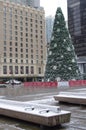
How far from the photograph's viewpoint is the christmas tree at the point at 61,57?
49.8m

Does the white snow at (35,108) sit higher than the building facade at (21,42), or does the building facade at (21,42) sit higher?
the building facade at (21,42)

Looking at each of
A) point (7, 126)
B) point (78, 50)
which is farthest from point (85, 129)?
point (78, 50)

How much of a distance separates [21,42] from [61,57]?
247 feet

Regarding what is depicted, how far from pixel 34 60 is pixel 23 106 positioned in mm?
117006

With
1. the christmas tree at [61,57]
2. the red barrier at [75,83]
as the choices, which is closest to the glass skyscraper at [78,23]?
the christmas tree at [61,57]

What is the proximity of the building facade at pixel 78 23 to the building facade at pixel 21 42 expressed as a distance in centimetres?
1715

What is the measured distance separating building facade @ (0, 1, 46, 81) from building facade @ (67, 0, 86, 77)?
675 inches

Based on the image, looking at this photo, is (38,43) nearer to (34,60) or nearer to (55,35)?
(34,60)

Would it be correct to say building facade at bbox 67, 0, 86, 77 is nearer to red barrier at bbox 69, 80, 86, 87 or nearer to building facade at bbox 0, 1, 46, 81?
building facade at bbox 0, 1, 46, 81

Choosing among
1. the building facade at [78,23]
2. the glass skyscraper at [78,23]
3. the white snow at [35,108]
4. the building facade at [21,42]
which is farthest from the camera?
the glass skyscraper at [78,23]

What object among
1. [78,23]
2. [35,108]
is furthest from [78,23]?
[35,108]

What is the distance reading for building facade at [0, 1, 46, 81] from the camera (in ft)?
388

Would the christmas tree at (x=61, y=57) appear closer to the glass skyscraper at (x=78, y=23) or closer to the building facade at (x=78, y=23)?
the building facade at (x=78, y=23)

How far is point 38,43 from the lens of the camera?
13088 centimetres
